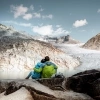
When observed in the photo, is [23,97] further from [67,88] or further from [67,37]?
[67,37]

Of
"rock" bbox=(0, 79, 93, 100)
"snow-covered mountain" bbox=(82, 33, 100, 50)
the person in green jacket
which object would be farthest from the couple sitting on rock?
"snow-covered mountain" bbox=(82, 33, 100, 50)

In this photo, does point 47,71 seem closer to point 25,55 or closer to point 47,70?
point 47,70

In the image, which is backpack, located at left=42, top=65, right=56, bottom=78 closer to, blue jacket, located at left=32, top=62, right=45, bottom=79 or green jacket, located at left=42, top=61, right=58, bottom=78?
green jacket, located at left=42, top=61, right=58, bottom=78

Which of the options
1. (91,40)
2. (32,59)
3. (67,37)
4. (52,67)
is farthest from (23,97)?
(67,37)

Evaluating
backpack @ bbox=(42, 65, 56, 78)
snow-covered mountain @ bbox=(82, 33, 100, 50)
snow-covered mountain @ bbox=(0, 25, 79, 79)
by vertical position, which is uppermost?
snow-covered mountain @ bbox=(82, 33, 100, 50)

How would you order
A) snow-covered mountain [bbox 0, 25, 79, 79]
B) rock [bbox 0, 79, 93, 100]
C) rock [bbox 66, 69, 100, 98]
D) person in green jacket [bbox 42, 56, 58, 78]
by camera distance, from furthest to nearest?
1. snow-covered mountain [bbox 0, 25, 79, 79]
2. person in green jacket [bbox 42, 56, 58, 78]
3. rock [bbox 66, 69, 100, 98]
4. rock [bbox 0, 79, 93, 100]

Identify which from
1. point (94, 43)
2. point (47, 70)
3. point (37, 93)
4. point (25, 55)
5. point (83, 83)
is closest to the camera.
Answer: point (37, 93)

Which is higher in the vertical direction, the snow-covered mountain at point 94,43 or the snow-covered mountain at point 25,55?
the snow-covered mountain at point 94,43

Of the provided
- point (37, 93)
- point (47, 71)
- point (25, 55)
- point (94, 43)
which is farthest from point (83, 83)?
point (94, 43)

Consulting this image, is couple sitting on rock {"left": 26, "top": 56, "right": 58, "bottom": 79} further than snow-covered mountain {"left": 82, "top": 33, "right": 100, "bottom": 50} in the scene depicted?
No

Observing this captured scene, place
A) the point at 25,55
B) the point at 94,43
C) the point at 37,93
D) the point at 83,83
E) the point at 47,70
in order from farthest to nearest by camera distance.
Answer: the point at 94,43 → the point at 25,55 → the point at 47,70 → the point at 83,83 → the point at 37,93

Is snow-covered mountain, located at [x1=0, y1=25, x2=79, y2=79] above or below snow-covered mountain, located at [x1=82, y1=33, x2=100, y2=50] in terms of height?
below

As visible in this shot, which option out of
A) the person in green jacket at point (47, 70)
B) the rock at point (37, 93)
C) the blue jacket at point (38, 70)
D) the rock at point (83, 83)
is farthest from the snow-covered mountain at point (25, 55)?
the rock at point (37, 93)

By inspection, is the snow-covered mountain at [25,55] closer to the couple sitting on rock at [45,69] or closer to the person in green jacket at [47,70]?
the couple sitting on rock at [45,69]
